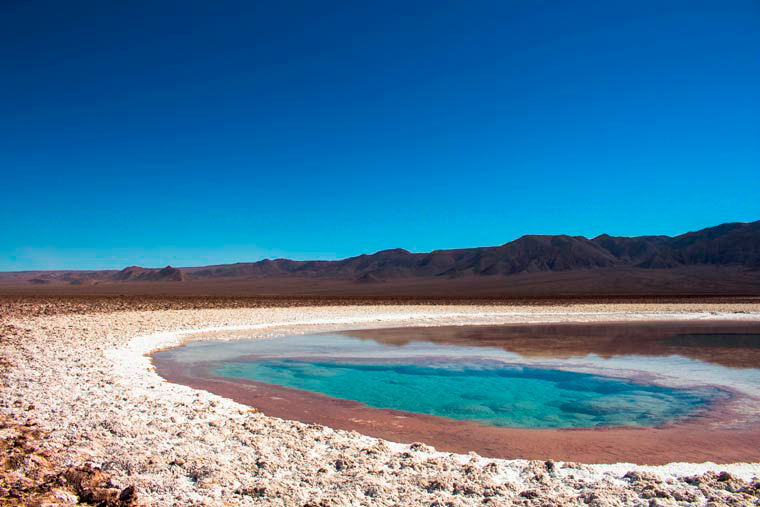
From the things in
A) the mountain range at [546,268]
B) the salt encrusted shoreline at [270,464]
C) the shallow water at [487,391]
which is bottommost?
the shallow water at [487,391]

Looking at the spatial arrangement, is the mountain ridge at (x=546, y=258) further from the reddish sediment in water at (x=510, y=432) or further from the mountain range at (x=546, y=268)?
the reddish sediment in water at (x=510, y=432)

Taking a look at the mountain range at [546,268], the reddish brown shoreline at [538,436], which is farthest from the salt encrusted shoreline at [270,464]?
the mountain range at [546,268]

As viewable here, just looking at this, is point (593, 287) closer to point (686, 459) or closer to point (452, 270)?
point (452, 270)

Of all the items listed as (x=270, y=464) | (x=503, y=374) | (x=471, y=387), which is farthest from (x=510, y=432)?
(x=503, y=374)

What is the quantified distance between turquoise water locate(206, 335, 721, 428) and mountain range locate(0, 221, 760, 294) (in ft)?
205

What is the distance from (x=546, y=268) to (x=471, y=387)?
128629mm

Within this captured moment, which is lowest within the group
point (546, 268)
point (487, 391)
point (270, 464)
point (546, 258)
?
point (487, 391)

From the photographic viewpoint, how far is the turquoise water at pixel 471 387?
7871mm

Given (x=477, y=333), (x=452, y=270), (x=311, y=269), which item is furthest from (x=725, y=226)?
(x=477, y=333)

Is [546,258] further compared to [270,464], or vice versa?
[546,258]

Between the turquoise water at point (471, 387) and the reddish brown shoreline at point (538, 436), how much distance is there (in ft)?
A: 1.47

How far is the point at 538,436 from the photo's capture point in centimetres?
668

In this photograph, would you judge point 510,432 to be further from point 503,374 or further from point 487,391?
point 503,374

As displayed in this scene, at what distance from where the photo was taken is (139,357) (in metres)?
12.3
